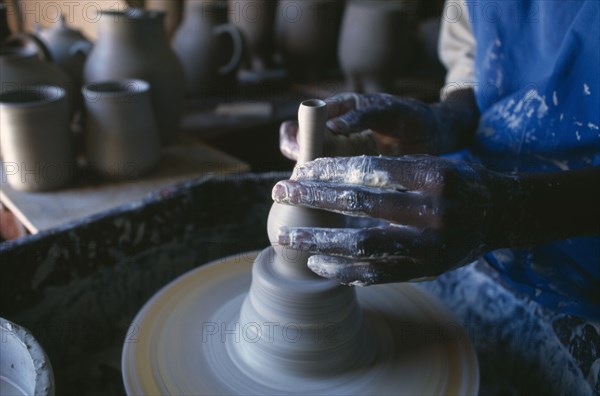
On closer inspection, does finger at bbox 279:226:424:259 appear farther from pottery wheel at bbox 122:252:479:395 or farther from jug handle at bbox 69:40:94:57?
jug handle at bbox 69:40:94:57

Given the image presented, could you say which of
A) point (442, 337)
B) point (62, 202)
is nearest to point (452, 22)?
point (442, 337)

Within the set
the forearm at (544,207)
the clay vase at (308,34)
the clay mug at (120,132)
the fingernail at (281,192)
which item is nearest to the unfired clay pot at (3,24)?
the clay mug at (120,132)

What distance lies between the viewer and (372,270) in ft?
2.72

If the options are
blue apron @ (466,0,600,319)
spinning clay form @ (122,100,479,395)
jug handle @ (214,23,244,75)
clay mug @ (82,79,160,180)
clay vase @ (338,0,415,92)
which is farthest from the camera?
clay vase @ (338,0,415,92)

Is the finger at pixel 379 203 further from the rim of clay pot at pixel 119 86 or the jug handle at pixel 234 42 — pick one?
the jug handle at pixel 234 42

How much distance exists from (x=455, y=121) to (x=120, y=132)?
40.8 inches

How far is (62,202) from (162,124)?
1.82 feet

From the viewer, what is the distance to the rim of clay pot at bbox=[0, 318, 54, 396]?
0.79 metres

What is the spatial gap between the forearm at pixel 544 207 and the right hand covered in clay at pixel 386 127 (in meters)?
0.36

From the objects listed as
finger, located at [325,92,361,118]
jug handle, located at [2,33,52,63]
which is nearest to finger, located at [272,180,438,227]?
finger, located at [325,92,361,118]

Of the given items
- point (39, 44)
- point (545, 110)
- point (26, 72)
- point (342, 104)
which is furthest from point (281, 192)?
point (39, 44)

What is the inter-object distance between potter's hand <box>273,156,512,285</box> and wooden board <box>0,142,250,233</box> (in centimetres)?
91

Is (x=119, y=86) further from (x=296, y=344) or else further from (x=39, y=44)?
(x=296, y=344)

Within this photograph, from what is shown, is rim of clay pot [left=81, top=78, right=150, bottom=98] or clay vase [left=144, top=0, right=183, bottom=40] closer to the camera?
rim of clay pot [left=81, top=78, right=150, bottom=98]
